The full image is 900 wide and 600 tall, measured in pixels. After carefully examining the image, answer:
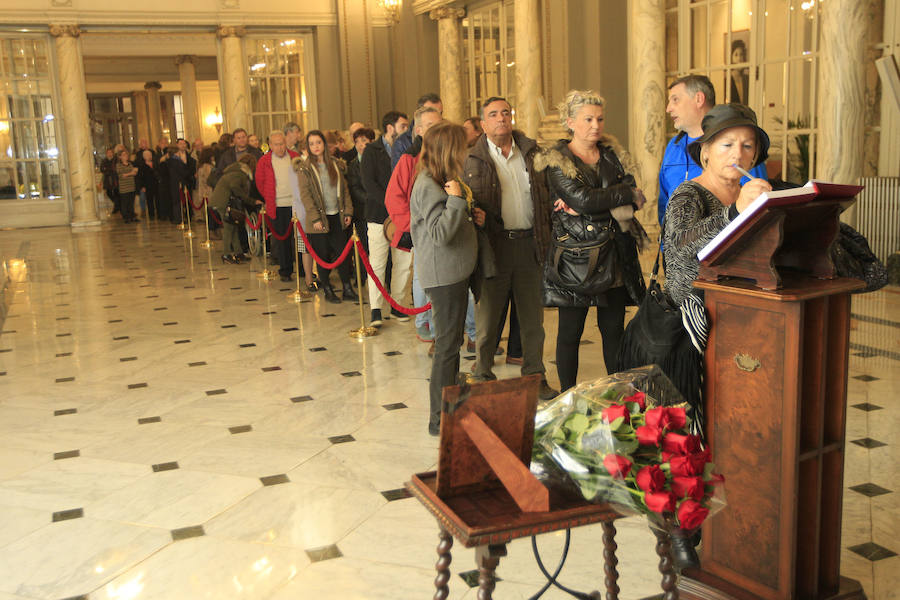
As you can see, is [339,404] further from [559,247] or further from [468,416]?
[468,416]

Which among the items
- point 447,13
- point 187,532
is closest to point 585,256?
point 187,532

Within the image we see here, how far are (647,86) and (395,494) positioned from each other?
27.0ft

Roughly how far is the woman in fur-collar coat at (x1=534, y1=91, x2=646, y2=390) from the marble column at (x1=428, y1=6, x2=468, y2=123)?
1177 centimetres

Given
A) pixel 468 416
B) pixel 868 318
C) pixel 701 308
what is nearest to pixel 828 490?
pixel 701 308

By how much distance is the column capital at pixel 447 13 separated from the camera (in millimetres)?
15734

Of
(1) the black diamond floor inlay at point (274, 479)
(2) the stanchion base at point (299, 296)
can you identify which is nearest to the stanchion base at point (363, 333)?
(2) the stanchion base at point (299, 296)

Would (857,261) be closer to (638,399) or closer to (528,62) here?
(638,399)

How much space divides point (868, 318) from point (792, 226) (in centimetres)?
496

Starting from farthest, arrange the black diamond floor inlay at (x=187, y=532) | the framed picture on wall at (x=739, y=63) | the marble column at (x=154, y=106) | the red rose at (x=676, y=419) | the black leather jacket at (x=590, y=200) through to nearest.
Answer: the marble column at (x=154, y=106)
the framed picture on wall at (x=739, y=63)
the black leather jacket at (x=590, y=200)
the black diamond floor inlay at (x=187, y=532)
the red rose at (x=676, y=419)

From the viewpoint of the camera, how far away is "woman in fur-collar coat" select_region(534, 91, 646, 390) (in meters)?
4.19

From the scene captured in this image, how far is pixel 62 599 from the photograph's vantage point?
317 cm

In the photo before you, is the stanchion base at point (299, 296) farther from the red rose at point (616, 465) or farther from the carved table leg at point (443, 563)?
the red rose at point (616, 465)

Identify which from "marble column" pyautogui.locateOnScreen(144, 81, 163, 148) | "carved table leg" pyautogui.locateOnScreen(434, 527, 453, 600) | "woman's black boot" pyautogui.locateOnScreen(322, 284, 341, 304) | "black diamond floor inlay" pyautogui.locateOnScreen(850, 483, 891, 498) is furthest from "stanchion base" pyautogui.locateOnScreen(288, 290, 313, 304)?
"marble column" pyautogui.locateOnScreen(144, 81, 163, 148)

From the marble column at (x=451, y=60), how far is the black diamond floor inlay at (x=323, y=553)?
512 inches
